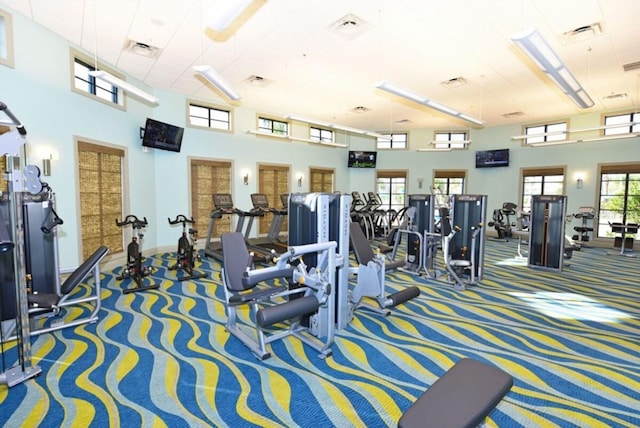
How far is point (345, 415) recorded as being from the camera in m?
2.31

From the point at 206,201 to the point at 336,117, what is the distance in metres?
4.70

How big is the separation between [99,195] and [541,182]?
39.6 feet

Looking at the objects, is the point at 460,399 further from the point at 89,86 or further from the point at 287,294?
the point at 89,86

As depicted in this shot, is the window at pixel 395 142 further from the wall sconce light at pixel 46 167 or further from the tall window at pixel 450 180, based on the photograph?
the wall sconce light at pixel 46 167

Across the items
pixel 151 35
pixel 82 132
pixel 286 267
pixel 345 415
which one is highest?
pixel 151 35

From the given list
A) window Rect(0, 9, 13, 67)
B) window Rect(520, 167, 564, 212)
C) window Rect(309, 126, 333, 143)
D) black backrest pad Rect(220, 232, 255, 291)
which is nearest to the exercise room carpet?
black backrest pad Rect(220, 232, 255, 291)

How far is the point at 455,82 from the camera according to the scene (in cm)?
705

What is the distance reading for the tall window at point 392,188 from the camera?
11986 mm

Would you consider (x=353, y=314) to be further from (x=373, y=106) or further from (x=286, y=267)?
(x=373, y=106)

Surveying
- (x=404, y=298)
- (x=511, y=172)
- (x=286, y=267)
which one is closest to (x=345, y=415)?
(x=286, y=267)

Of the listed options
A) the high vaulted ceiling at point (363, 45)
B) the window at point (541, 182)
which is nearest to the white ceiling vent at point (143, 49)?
the high vaulted ceiling at point (363, 45)

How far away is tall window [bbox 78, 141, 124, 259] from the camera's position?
573 cm

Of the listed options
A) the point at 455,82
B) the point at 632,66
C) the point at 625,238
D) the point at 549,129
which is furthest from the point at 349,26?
the point at 625,238

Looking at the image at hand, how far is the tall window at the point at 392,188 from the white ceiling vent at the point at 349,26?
7391 millimetres
